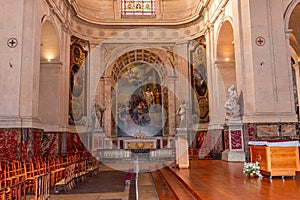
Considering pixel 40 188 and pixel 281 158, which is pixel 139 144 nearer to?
pixel 281 158

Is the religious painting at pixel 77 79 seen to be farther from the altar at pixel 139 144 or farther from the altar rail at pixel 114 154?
the altar at pixel 139 144

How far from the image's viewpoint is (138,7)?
73.1 ft

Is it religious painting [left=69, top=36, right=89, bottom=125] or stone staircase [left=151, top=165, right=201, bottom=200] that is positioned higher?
religious painting [left=69, top=36, right=89, bottom=125]

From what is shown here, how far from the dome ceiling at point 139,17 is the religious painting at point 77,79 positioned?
2184mm

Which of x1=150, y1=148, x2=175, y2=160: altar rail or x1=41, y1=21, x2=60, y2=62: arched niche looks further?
x1=150, y1=148, x2=175, y2=160: altar rail

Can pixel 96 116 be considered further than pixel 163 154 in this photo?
Yes

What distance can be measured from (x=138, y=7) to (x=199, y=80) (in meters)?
7.64

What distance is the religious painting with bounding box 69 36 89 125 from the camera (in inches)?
700

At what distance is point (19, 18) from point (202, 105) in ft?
37.7

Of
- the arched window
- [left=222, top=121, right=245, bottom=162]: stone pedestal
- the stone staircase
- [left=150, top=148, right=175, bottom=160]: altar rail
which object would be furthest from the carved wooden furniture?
the arched window

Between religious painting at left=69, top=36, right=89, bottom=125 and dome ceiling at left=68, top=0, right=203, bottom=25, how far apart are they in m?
2.18

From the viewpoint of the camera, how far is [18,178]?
277 inches

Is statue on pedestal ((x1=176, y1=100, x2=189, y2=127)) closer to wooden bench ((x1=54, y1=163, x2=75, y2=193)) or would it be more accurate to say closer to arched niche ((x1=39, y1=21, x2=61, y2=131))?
arched niche ((x1=39, y1=21, x2=61, y2=131))

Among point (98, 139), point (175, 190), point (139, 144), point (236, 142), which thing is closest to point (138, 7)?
point (139, 144)
